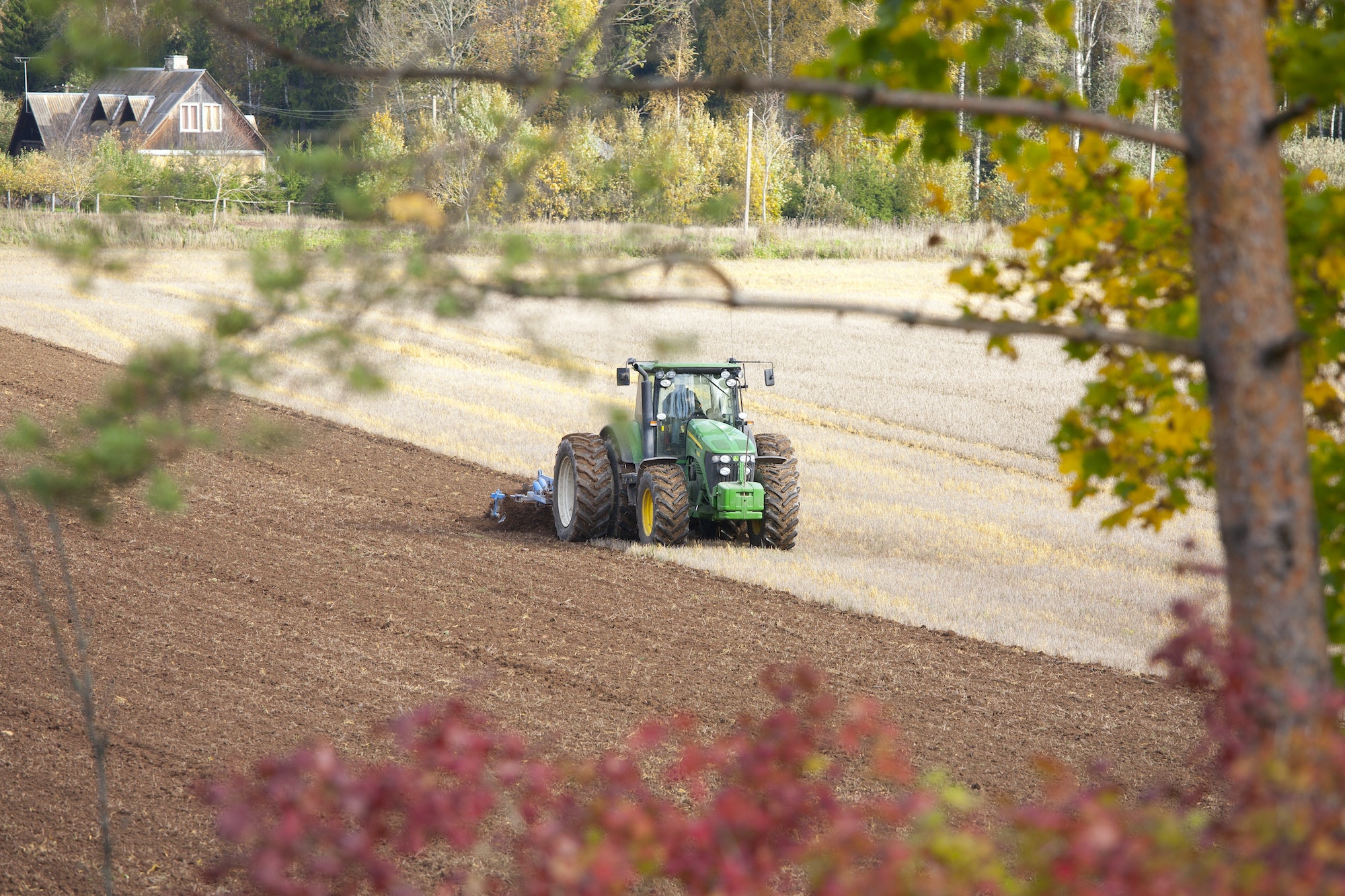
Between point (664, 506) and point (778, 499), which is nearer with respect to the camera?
point (664, 506)

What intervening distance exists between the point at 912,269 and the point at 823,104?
1467 inches

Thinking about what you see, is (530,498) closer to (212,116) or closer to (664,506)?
(664,506)

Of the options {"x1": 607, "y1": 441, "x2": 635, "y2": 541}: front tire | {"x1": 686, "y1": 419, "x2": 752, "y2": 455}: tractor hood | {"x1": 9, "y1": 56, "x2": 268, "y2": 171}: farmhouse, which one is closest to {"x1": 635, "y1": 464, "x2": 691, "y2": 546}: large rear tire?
{"x1": 607, "y1": 441, "x2": 635, "y2": 541}: front tire

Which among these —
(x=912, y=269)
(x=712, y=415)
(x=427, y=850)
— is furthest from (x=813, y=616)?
(x=912, y=269)

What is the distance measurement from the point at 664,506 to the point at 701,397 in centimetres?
140

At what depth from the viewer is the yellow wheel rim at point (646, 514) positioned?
12.6m

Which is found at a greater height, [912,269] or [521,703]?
[912,269]

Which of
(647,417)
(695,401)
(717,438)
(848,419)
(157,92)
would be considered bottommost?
(848,419)

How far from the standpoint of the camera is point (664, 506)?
1208 centimetres

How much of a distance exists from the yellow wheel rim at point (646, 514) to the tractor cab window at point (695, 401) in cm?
59

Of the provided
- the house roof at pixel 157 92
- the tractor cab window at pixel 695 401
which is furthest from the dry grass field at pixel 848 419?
the house roof at pixel 157 92

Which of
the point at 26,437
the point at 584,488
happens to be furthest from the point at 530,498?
the point at 26,437

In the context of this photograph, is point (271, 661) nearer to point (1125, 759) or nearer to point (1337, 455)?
point (1125, 759)

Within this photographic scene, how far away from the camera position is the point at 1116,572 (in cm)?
1223
